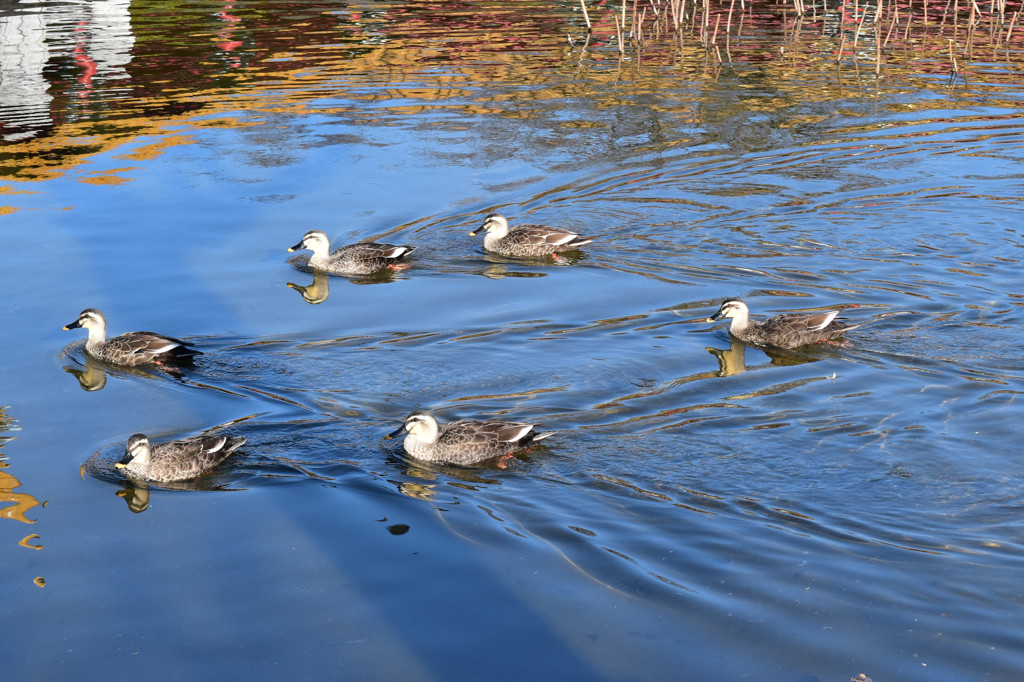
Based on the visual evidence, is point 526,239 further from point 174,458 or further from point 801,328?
point 174,458

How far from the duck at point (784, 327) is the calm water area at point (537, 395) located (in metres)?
0.16

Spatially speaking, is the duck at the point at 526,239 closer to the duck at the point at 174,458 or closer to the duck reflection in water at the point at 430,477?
the duck reflection in water at the point at 430,477

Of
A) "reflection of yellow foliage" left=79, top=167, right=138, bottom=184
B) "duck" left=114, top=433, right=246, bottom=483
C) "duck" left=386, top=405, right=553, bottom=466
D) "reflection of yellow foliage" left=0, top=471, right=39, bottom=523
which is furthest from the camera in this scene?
"reflection of yellow foliage" left=79, top=167, right=138, bottom=184

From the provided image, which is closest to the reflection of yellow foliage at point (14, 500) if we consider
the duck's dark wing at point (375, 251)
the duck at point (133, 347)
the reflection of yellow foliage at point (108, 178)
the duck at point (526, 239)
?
the duck at point (133, 347)

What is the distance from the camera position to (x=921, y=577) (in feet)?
23.6

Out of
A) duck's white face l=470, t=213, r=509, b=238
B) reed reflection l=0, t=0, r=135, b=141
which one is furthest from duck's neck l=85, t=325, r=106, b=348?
reed reflection l=0, t=0, r=135, b=141

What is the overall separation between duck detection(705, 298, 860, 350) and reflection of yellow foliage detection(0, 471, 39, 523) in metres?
6.35

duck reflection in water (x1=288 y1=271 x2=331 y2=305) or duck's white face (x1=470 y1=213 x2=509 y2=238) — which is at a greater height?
duck's white face (x1=470 y1=213 x2=509 y2=238)

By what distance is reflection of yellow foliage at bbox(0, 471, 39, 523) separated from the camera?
27.0ft

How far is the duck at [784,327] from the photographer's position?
10.7 meters

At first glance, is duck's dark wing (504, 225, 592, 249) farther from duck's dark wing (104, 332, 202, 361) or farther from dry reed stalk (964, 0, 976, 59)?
dry reed stalk (964, 0, 976, 59)

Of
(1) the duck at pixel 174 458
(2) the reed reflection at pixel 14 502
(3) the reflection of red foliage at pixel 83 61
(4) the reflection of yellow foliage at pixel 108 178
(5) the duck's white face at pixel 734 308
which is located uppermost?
(3) the reflection of red foliage at pixel 83 61

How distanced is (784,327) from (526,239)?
3.69m

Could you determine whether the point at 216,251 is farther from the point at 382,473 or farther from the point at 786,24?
the point at 786,24
